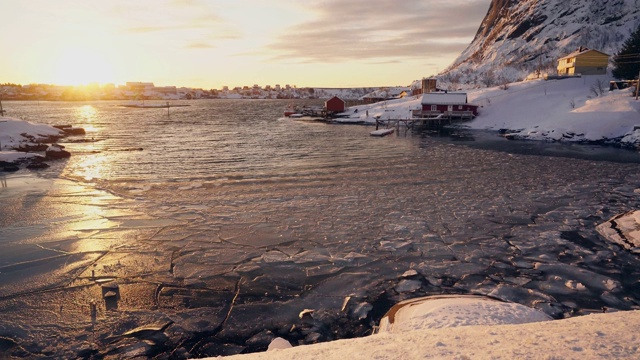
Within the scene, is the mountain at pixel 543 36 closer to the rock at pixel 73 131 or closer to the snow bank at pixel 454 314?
the rock at pixel 73 131

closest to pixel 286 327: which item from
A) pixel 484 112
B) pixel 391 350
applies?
pixel 391 350

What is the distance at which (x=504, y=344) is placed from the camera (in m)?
4.30

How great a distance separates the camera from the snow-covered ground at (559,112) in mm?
36594

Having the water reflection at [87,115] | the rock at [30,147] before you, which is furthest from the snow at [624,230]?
the water reflection at [87,115]

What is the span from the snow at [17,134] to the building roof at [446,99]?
158 ft

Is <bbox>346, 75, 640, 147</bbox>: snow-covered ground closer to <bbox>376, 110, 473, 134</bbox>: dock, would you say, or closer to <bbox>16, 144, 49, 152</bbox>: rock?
<bbox>376, 110, 473, 134</bbox>: dock

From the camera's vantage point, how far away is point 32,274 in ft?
30.6

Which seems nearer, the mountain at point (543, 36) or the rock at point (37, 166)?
the rock at point (37, 166)

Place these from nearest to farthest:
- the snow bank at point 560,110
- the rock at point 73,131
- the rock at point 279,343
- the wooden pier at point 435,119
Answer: the rock at point 279,343 → the snow bank at point 560,110 → the rock at point 73,131 → the wooden pier at point 435,119

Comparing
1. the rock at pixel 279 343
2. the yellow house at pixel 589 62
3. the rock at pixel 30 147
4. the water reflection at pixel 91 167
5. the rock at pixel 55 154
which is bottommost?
the rock at pixel 279 343

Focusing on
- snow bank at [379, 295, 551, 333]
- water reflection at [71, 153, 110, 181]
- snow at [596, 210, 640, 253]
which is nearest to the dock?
water reflection at [71, 153, 110, 181]

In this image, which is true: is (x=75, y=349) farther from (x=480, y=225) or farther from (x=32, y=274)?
(x=480, y=225)

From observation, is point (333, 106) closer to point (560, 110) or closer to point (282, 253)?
point (560, 110)

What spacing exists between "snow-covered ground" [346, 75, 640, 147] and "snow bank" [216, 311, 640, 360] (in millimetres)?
36921
